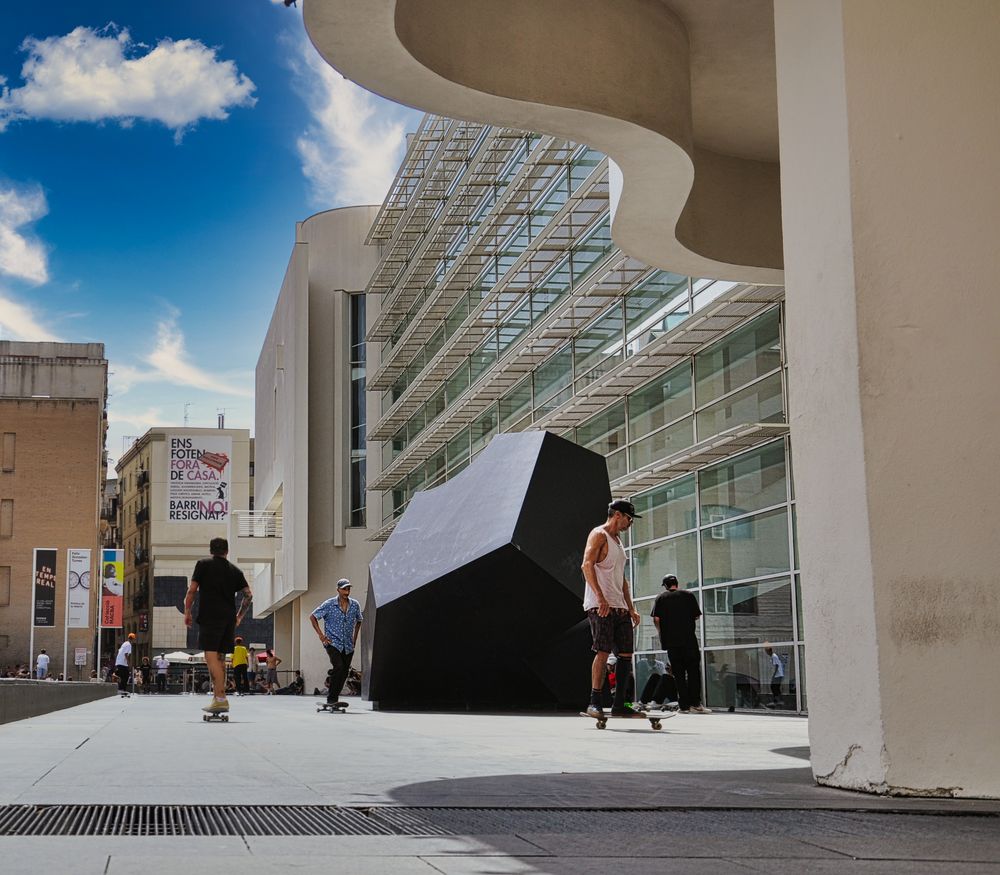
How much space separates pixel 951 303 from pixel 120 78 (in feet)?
121

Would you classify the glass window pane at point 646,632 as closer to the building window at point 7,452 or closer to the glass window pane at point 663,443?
the glass window pane at point 663,443

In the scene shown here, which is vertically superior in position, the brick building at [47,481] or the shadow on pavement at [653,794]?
the brick building at [47,481]

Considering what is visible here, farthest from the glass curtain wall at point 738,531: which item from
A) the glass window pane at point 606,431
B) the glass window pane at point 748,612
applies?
the glass window pane at point 606,431

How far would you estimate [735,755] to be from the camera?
7.52 metres

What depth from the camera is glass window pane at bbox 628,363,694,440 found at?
21.7 m

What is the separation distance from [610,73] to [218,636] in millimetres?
6200

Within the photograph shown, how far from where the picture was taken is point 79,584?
57250 millimetres

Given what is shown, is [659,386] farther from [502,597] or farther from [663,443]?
[502,597]

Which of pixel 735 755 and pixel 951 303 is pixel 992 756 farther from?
pixel 735 755

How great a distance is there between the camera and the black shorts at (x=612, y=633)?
10195mm

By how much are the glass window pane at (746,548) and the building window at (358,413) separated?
98.3 feet

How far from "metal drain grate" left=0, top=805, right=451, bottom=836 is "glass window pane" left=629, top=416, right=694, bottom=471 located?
17.4m

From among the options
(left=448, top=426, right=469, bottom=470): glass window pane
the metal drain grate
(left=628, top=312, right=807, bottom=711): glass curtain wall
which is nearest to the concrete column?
the metal drain grate

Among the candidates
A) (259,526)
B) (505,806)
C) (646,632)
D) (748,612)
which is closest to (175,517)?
(259,526)
